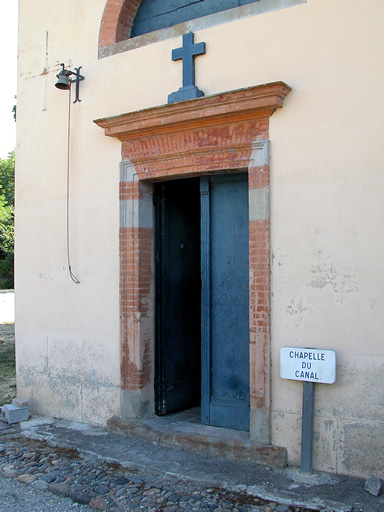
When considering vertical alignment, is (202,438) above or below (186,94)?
below

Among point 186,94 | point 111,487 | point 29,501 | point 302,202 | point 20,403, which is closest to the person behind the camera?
point 29,501

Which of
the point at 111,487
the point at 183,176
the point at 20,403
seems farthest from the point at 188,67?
the point at 20,403

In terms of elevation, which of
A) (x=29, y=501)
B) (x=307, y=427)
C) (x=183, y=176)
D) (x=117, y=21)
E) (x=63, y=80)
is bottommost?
(x=29, y=501)

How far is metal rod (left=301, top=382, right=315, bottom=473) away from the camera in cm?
430

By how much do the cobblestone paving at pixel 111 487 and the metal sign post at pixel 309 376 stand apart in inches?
24.3

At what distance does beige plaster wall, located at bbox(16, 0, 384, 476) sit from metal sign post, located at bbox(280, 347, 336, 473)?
4.7 inches

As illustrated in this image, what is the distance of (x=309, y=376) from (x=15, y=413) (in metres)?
3.65

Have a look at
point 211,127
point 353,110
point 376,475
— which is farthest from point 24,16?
point 376,475

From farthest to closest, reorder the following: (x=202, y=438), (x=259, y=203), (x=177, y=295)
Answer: (x=177, y=295)
(x=202, y=438)
(x=259, y=203)

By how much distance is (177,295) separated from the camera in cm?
609

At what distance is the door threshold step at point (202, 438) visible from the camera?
14.9 ft

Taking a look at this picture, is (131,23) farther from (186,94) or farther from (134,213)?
(134,213)

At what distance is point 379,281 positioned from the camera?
4.16m

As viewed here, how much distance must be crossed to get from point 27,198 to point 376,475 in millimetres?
5064
